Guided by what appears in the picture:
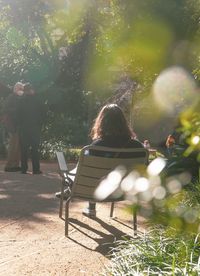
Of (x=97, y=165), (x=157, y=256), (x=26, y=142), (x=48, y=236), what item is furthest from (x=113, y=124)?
(x=26, y=142)

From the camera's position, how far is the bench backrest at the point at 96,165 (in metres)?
5.31

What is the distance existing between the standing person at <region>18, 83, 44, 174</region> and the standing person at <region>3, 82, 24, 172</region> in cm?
14

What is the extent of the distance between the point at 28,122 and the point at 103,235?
17.4 ft

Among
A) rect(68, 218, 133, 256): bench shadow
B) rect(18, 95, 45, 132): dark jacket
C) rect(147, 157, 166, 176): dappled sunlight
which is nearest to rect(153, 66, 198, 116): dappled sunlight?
rect(147, 157, 166, 176): dappled sunlight

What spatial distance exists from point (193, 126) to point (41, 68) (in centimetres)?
2048

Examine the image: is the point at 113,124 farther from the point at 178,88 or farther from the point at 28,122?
the point at 28,122

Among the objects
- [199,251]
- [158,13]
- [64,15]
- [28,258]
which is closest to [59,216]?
[28,258]

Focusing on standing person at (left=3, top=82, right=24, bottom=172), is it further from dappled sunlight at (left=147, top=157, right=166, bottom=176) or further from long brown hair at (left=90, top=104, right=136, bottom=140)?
dappled sunlight at (left=147, top=157, right=166, bottom=176)

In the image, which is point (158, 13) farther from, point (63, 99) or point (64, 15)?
point (64, 15)

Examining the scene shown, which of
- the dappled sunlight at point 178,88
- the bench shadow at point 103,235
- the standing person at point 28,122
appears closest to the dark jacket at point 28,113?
the standing person at point 28,122

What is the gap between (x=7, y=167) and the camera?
11.1 metres

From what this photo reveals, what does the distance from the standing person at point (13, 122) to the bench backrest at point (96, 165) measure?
5.29 m

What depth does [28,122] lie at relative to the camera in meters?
10.4

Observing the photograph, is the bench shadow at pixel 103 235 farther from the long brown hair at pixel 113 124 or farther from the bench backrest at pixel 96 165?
the long brown hair at pixel 113 124
